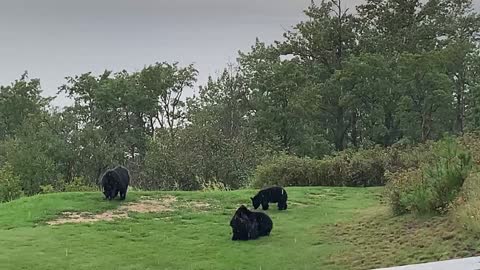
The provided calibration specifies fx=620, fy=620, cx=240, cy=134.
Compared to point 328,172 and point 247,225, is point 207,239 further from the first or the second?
point 328,172

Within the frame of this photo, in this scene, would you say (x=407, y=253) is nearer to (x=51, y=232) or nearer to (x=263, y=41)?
(x=51, y=232)

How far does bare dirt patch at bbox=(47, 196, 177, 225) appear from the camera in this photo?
8016 mm

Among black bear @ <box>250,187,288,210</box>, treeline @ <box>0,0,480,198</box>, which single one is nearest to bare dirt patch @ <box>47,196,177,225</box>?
black bear @ <box>250,187,288,210</box>

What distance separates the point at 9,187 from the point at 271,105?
854 cm

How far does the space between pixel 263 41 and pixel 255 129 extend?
21.6ft

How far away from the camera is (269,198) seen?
8.62 m

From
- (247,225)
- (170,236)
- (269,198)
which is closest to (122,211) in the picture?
(170,236)

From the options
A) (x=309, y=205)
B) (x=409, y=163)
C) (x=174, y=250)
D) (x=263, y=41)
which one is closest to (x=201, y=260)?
(x=174, y=250)

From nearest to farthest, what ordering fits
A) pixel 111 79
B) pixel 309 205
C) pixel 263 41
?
pixel 309 205
pixel 111 79
pixel 263 41

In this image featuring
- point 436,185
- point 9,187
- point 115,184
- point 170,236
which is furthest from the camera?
point 9,187

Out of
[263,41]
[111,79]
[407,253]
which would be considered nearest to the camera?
[407,253]

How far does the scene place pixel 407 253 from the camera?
555cm

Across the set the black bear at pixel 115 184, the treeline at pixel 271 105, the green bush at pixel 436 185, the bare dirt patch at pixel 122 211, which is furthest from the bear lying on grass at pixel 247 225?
the treeline at pixel 271 105

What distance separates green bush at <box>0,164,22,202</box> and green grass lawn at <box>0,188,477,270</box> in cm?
441
